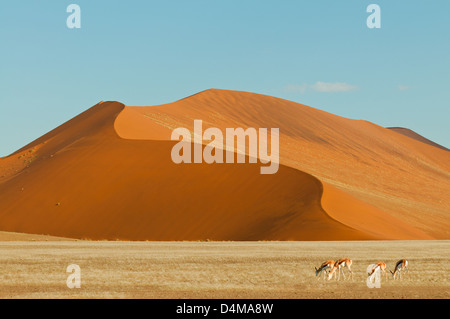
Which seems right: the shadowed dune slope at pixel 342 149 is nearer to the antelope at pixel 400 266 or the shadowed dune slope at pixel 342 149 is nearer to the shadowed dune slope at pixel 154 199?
the shadowed dune slope at pixel 154 199

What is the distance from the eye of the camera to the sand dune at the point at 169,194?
1895 inches

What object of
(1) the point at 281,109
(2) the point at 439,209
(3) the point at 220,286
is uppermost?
(1) the point at 281,109

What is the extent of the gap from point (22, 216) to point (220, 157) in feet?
56.5

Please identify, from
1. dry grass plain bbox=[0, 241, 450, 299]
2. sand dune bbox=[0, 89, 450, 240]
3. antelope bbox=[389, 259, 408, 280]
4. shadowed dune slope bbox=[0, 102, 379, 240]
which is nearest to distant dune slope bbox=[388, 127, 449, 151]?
sand dune bbox=[0, 89, 450, 240]

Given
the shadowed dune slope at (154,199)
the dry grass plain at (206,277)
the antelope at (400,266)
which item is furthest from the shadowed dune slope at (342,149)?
the antelope at (400,266)

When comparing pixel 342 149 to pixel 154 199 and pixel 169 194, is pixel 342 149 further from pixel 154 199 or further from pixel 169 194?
pixel 154 199

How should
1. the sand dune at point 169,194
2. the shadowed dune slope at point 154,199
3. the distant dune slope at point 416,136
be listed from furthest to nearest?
the distant dune slope at point 416,136 → the sand dune at point 169,194 → the shadowed dune slope at point 154,199

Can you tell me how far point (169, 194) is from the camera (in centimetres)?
5381

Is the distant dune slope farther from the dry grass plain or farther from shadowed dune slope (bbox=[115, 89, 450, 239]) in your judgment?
the dry grass plain

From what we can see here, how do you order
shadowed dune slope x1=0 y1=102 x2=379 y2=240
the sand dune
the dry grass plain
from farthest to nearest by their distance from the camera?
the sand dune
shadowed dune slope x1=0 y1=102 x2=379 y2=240
the dry grass plain

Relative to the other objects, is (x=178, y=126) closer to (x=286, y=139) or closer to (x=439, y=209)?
(x=286, y=139)

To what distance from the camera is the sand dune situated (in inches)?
1895

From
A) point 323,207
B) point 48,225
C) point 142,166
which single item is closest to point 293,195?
point 323,207

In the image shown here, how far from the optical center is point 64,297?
1489 centimetres
